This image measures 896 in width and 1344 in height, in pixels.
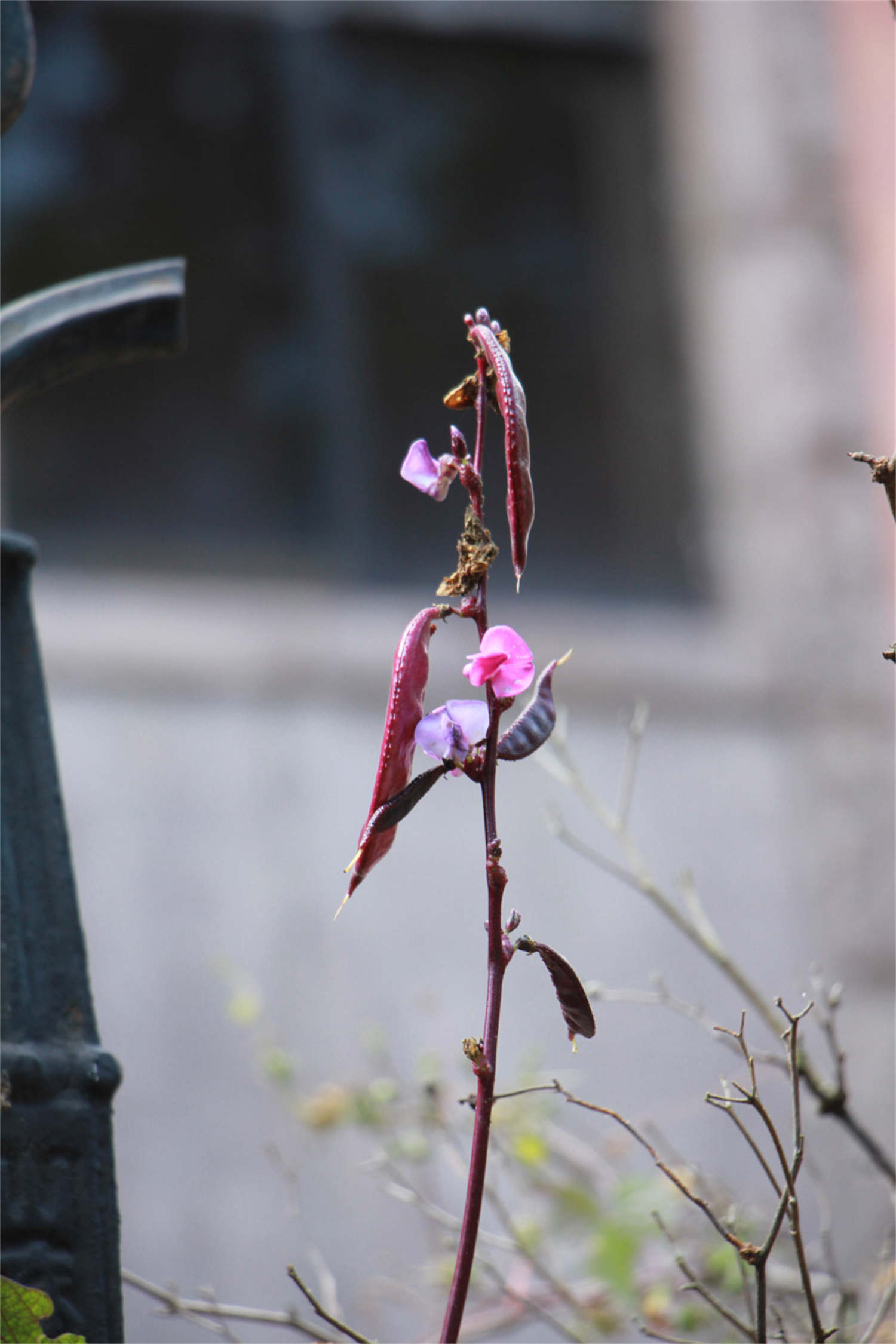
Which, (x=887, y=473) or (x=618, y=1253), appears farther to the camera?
(x=618, y=1253)

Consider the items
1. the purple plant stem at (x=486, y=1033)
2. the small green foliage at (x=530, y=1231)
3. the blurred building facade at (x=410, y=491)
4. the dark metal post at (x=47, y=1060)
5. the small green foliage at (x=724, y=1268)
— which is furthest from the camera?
the blurred building facade at (x=410, y=491)

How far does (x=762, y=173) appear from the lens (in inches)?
75.1

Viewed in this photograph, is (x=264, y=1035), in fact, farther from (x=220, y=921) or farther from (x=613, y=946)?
(x=613, y=946)

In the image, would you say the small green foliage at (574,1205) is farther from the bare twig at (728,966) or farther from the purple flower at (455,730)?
the purple flower at (455,730)

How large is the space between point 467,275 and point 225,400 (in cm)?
43

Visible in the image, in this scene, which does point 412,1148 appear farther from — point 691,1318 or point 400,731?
point 400,731

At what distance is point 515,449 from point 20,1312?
248 millimetres

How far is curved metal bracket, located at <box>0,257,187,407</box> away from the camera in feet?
1.55

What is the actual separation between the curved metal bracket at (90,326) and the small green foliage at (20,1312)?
294 millimetres

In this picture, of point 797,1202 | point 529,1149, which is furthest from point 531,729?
point 529,1149

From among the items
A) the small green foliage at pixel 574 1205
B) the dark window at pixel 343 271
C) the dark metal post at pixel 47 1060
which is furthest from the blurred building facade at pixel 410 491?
the dark metal post at pixel 47 1060

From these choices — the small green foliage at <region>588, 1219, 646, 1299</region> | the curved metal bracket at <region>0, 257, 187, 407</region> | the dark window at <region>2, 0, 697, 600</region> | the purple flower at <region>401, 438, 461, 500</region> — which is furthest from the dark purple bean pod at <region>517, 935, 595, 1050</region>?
the dark window at <region>2, 0, 697, 600</region>

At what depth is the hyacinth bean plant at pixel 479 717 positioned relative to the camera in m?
0.30

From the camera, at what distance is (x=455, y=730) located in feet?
1.03
